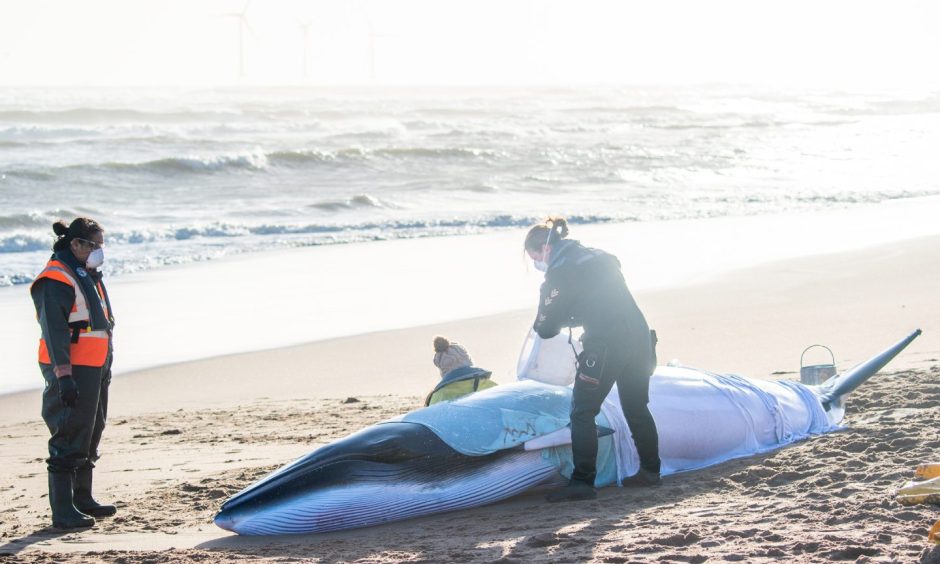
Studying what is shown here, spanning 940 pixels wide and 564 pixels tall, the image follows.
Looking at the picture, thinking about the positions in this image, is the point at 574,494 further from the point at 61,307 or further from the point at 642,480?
the point at 61,307

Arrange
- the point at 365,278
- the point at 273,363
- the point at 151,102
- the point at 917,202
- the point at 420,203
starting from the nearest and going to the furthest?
the point at 273,363
the point at 365,278
the point at 917,202
the point at 420,203
the point at 151,102

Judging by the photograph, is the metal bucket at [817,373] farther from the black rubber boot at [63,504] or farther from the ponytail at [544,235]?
the black rubber boot at [63,504]

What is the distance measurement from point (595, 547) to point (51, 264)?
143 inches

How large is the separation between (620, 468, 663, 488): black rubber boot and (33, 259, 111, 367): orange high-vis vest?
3.28 m

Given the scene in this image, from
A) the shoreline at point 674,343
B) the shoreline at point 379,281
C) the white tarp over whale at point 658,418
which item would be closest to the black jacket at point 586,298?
Result: the white tarp over whale at point 658,418

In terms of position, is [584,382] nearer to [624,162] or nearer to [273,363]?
[273,363]

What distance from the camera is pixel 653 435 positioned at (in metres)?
7.18

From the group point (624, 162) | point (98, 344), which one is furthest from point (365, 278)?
point (624, 162)

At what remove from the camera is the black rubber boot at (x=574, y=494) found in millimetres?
6809

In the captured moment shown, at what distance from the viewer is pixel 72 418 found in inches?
272

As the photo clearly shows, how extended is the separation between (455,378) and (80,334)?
7.94ft

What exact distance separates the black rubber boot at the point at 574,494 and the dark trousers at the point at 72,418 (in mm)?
2776

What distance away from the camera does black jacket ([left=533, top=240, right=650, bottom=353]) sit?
673cm

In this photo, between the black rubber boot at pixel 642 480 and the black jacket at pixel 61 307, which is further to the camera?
the black rubber boot at pixel 642 480
